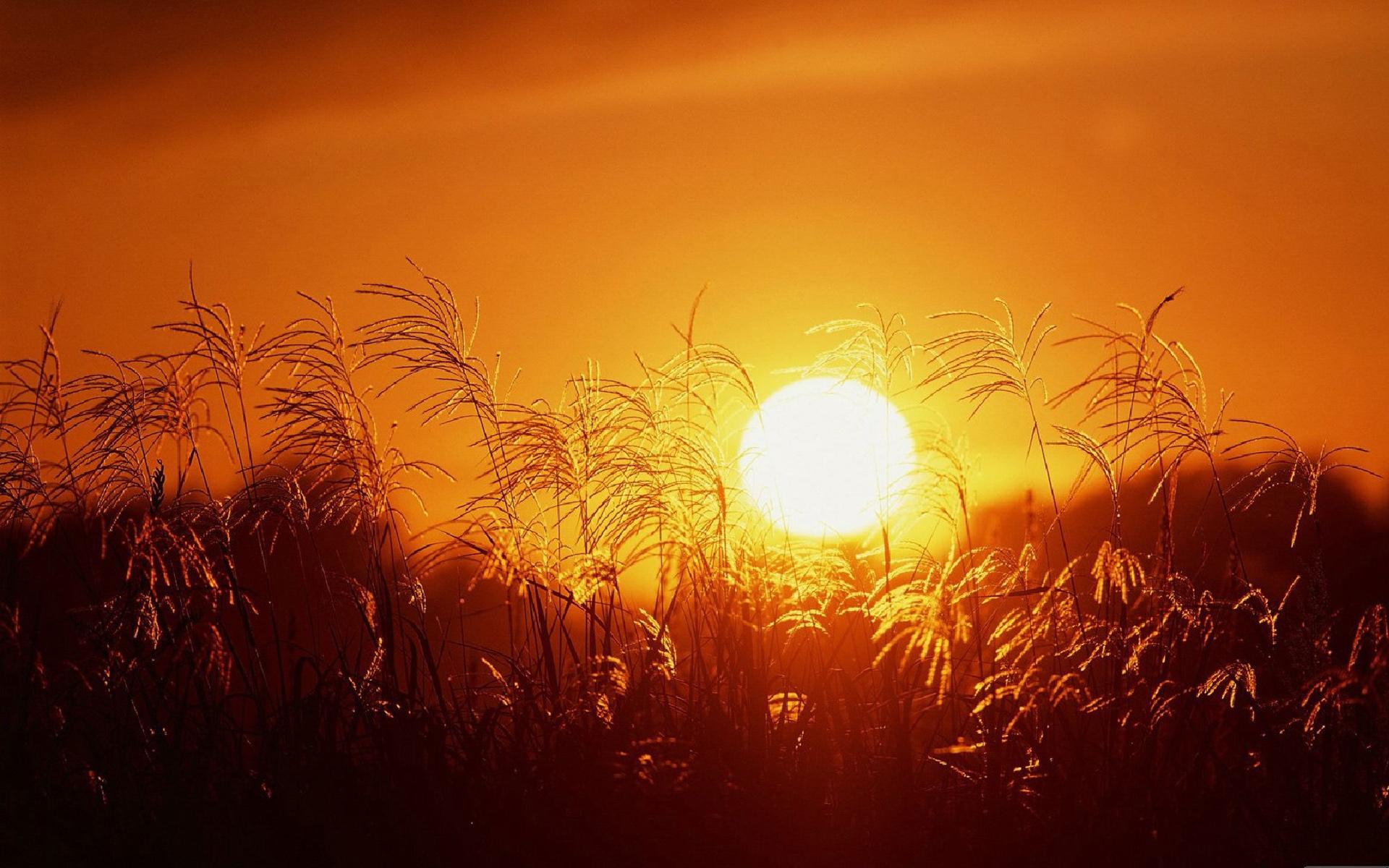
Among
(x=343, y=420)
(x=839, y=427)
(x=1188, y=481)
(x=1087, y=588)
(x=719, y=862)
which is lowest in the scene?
(x=719, y=862)

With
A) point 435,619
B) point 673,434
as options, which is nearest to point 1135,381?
point 673,434

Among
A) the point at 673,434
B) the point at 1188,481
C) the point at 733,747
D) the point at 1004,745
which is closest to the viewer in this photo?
the point at 733,747

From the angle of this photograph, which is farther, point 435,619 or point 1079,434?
point 435,619

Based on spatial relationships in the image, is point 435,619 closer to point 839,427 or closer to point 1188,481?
point 839,427

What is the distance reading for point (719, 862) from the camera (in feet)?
10.1

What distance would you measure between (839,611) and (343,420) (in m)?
1.62

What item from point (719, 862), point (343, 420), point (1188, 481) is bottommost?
point (719, 862)

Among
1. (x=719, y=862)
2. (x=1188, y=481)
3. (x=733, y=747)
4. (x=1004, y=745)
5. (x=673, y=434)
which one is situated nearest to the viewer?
(x=719, y=862)

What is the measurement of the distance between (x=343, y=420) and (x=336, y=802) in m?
1.13

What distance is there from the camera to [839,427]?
3.93m

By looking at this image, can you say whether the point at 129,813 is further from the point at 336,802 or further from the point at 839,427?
the point at 839,427

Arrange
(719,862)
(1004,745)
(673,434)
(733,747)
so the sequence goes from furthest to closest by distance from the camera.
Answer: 1. (673,434)
2. (1004,745)
3. (733,747)
4. (719,862)

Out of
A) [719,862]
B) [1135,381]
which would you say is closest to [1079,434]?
[1135,381]

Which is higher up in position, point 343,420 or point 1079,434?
point 343,420
